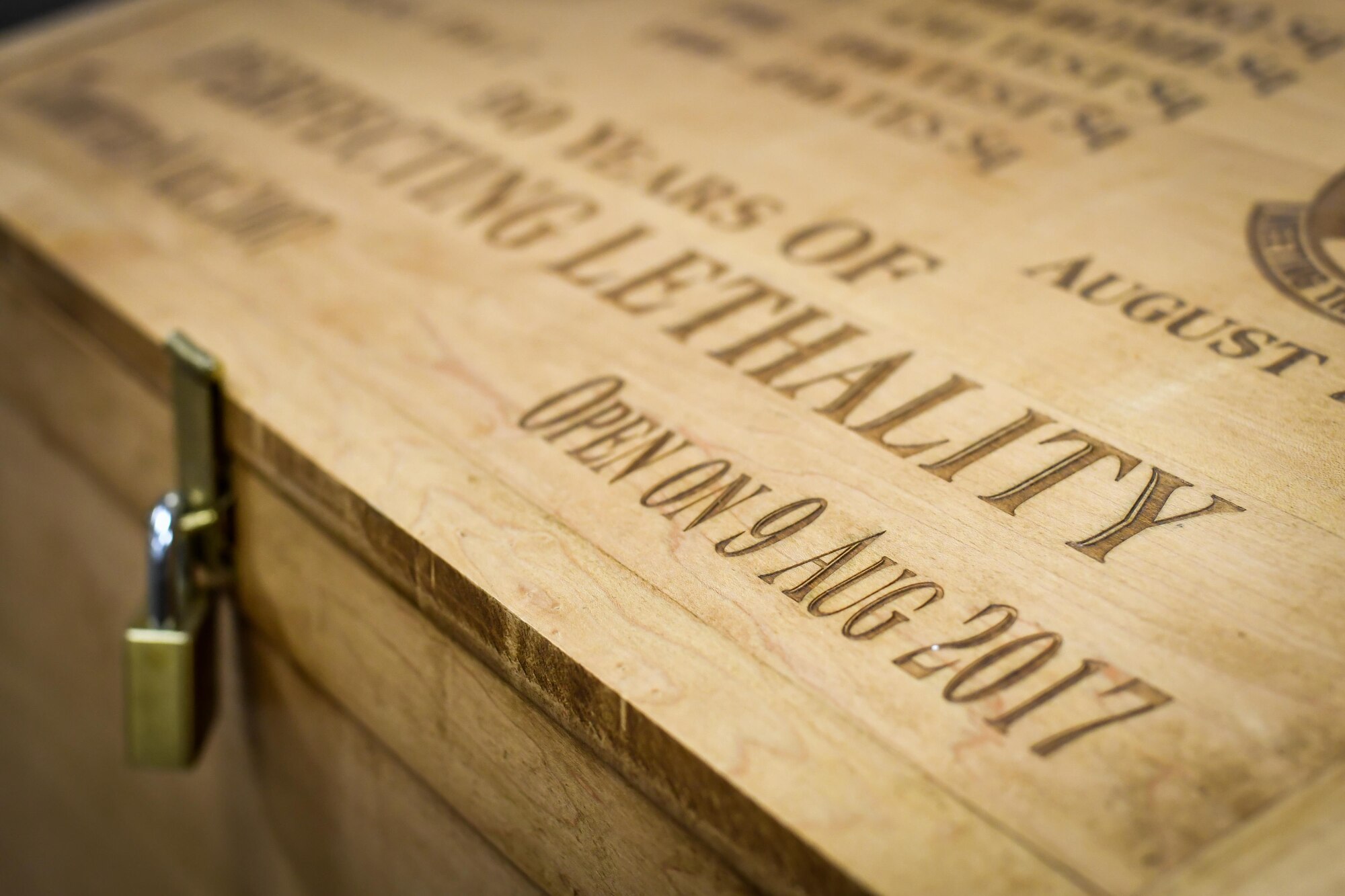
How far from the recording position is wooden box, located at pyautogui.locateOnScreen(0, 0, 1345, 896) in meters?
0.54

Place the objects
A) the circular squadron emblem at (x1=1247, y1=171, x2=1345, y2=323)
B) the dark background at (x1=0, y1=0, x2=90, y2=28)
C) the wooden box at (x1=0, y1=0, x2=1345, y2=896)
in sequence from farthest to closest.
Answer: the dark background at (x1=0, y1=0, x2=90, y2=28), the circular squadron emblem at (x1=1247, y1=171, x2=1345, y2=323), the wooden box at (x1=0, y1=0, x2=1345, y2=896)

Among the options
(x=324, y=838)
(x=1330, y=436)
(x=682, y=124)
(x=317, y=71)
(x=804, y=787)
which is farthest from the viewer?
(x=317, y=71)

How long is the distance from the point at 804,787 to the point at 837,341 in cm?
35

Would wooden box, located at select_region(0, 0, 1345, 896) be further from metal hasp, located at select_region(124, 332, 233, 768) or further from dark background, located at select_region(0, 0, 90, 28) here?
dark background, located at select_region(0, 0, 90, 28)

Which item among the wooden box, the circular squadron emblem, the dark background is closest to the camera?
the wooden box

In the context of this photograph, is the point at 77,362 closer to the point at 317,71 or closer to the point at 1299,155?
the point at 317,71

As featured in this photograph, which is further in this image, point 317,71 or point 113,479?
point 317,71

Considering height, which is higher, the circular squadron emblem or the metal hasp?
the circular squadron emblem

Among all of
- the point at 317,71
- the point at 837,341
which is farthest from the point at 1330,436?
the point at 317,71

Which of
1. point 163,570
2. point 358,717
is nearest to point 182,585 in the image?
point 163,570

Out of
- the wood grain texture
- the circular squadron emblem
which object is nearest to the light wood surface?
the wood grain texture

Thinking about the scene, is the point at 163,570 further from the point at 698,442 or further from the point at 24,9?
the point at 24,9

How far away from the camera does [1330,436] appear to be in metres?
0.68

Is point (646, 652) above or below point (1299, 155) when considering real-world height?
below
